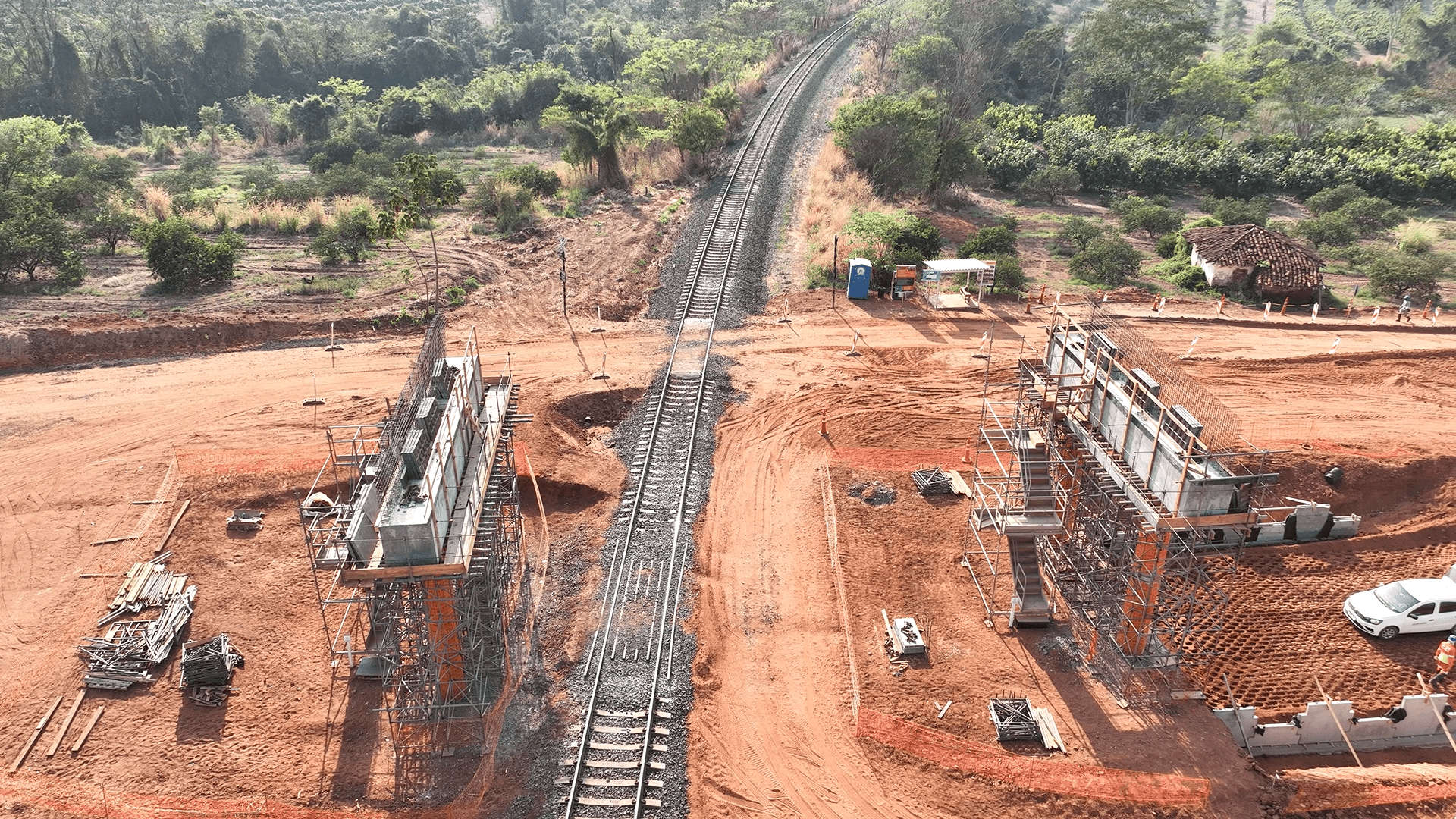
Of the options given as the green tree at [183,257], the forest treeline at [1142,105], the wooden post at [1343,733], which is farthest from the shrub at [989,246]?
the green tree at [183,257]

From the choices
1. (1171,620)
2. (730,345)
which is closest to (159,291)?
(730,345)

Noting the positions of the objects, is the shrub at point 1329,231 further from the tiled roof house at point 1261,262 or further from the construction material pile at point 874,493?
the construction material pile at point 874,493

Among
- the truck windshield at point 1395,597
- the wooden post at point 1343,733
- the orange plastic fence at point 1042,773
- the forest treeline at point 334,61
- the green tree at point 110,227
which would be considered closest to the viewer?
the orange plastic fence at point 1042,773

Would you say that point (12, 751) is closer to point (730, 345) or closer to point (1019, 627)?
point (1019, 627)

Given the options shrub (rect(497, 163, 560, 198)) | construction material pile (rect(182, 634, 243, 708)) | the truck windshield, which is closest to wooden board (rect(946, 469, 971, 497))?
the truck windshield

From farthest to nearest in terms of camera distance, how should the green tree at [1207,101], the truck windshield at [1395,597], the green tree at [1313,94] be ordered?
the green tree at [1207,101] < the green tree at [1313,94] < the truck windshield at [1395,597]

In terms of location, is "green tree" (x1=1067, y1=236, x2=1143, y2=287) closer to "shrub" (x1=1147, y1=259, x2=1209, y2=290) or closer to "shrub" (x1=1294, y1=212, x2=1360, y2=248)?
"shrub" (x1=1147, y1=259, x2=1209, y2=290)

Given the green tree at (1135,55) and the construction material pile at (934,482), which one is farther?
the green tree at (1135,55)
